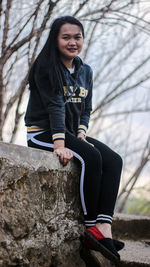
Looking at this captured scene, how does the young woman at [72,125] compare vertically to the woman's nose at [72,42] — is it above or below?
below

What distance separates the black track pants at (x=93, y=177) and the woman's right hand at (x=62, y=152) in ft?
0.27

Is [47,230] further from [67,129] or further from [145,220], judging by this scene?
[145,220]

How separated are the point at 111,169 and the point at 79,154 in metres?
0.27

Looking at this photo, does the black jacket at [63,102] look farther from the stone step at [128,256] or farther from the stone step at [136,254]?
the stone step at [136,254]

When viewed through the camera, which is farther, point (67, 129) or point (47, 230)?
point (67, 129)

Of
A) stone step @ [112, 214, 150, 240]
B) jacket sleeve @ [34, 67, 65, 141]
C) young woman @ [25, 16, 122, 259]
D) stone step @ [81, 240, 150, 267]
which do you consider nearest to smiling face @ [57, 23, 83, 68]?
young woman @ [25, 16, 122, 259]

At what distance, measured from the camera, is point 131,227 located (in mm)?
3391

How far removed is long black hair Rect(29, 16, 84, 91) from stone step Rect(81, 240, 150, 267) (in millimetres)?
1067

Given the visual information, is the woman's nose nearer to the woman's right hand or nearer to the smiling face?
the smiling face

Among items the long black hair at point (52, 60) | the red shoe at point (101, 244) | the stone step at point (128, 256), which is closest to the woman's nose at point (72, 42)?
the long black hair at point (52, 60)

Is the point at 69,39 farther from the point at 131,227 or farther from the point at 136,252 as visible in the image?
the point at 131,227

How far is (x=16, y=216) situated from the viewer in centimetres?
160

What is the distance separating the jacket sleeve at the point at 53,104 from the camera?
83.0 inches

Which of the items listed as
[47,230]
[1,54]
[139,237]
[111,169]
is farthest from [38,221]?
[139,237]
